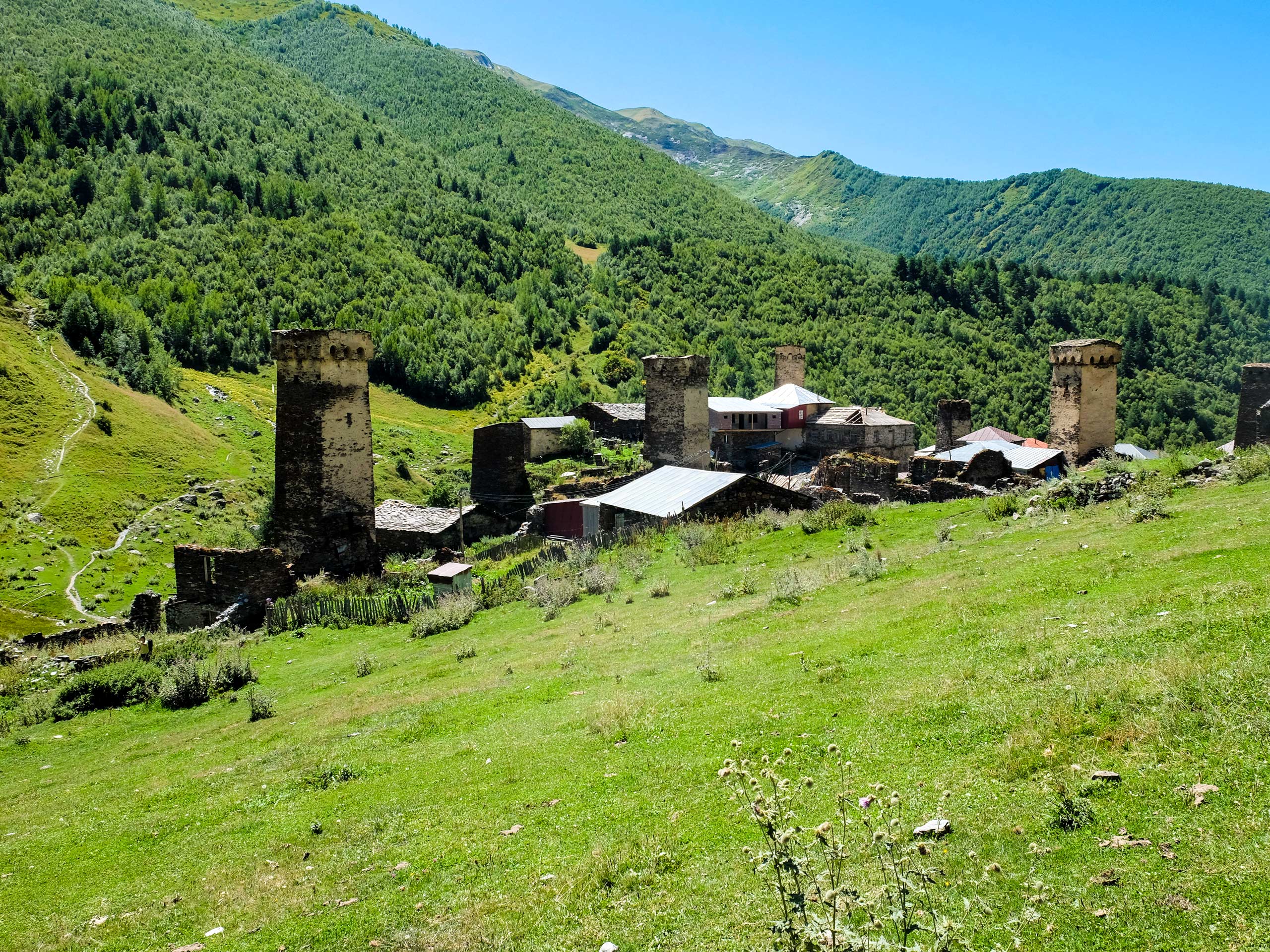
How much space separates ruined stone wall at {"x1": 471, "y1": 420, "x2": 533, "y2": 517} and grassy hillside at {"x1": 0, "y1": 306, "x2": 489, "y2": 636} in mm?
9341

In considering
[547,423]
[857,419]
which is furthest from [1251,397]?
[547,423]

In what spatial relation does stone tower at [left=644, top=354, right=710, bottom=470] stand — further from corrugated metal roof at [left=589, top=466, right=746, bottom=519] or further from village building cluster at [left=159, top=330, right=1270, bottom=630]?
corrugated metal roof at [left=589, top=466, right=746, bottom=519]

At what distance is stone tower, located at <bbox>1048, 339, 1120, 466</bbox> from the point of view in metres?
26.0

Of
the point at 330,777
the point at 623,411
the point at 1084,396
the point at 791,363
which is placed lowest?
the point at 330,777

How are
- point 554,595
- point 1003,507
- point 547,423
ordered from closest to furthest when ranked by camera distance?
point 1003,507, point 554,595, point 547,423

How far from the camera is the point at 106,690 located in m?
Result: 16.8

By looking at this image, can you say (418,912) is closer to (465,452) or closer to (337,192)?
(465,452)

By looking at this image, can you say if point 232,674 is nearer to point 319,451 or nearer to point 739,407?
point 319,451

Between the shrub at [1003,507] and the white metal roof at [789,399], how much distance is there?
31265 mm

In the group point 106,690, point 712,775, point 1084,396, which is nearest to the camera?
point 712,775

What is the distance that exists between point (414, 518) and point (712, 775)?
28.4 m

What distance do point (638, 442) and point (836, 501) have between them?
41.3 meters

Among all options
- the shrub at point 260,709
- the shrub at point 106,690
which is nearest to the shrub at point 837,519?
the shrub at point 260,709

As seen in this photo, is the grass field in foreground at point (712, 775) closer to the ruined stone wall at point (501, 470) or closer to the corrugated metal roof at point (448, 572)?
the corrugated metal roof at point (448, 572)
